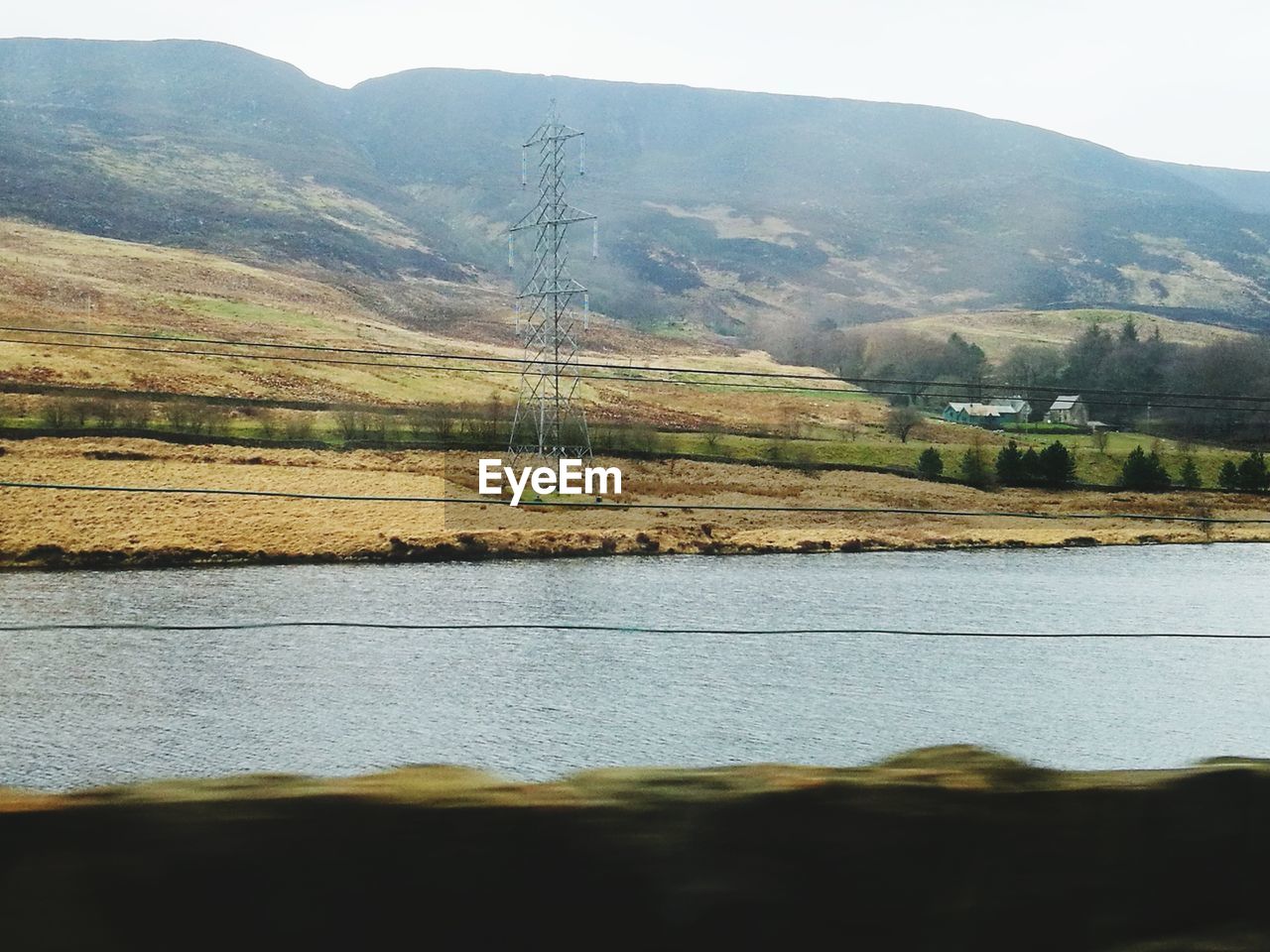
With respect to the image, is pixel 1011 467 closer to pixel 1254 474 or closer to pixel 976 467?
pixel 976 467

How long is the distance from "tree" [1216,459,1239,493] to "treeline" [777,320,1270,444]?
1.27m

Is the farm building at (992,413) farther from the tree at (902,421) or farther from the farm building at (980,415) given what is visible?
the tree at (902,421)

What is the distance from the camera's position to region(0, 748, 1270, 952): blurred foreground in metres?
1.87

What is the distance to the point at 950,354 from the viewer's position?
65562 millimetres

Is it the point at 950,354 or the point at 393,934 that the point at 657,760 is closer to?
the point at 393,934

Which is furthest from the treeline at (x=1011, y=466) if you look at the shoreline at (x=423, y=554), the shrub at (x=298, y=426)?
the shrub at (x=298, y=426)

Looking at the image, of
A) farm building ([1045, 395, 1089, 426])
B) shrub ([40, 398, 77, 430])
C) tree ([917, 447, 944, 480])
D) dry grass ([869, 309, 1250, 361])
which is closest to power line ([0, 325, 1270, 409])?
farm building ([1045, 395, 1089, 426])

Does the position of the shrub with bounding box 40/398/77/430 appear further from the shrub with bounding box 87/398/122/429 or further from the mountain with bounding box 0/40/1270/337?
the mountain with bounding box 0/40/1270/337

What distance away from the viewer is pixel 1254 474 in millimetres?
38438

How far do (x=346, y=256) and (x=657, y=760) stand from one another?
96185 mm

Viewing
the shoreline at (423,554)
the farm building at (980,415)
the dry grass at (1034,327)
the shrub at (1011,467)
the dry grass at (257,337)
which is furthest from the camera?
the dry grass at (1034,327)

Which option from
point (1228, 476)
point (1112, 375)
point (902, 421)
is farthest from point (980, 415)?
point (1228, 476)

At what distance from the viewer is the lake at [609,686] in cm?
1262

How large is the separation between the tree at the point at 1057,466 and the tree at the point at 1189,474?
142 inches
